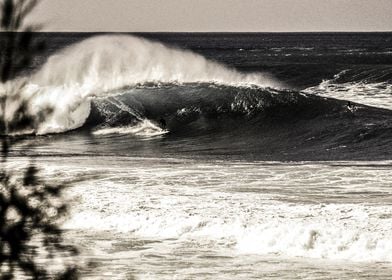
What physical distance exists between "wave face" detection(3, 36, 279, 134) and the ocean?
8cm

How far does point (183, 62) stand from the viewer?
31109mm

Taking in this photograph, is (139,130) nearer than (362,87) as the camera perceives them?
Yes

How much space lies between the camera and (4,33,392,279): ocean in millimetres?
7090

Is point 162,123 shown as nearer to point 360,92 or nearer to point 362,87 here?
point 360,92

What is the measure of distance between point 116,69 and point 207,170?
17.2 meters

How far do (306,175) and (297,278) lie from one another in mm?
5753

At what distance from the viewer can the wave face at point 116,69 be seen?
2692cm

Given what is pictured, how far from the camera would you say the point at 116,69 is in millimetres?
29031

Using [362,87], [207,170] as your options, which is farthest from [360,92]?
[207,170]

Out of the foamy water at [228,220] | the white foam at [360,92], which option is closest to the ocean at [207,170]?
the foamy water at [228,220]

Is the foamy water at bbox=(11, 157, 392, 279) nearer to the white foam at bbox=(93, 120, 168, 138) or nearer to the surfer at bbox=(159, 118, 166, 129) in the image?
the white foam at bbox=(93, 120, 168, 138)

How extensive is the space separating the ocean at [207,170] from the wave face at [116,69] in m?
0.08

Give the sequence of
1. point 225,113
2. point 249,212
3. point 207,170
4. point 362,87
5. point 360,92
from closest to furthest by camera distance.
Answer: point 249,212 → point 207,170 → point 225,113 → point 360,92 → point 362,87

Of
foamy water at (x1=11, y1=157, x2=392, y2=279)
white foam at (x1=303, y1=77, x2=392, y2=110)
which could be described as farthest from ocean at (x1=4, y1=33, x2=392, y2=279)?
white foam at (x1=303, y1=77, x2=392, y2=110)
